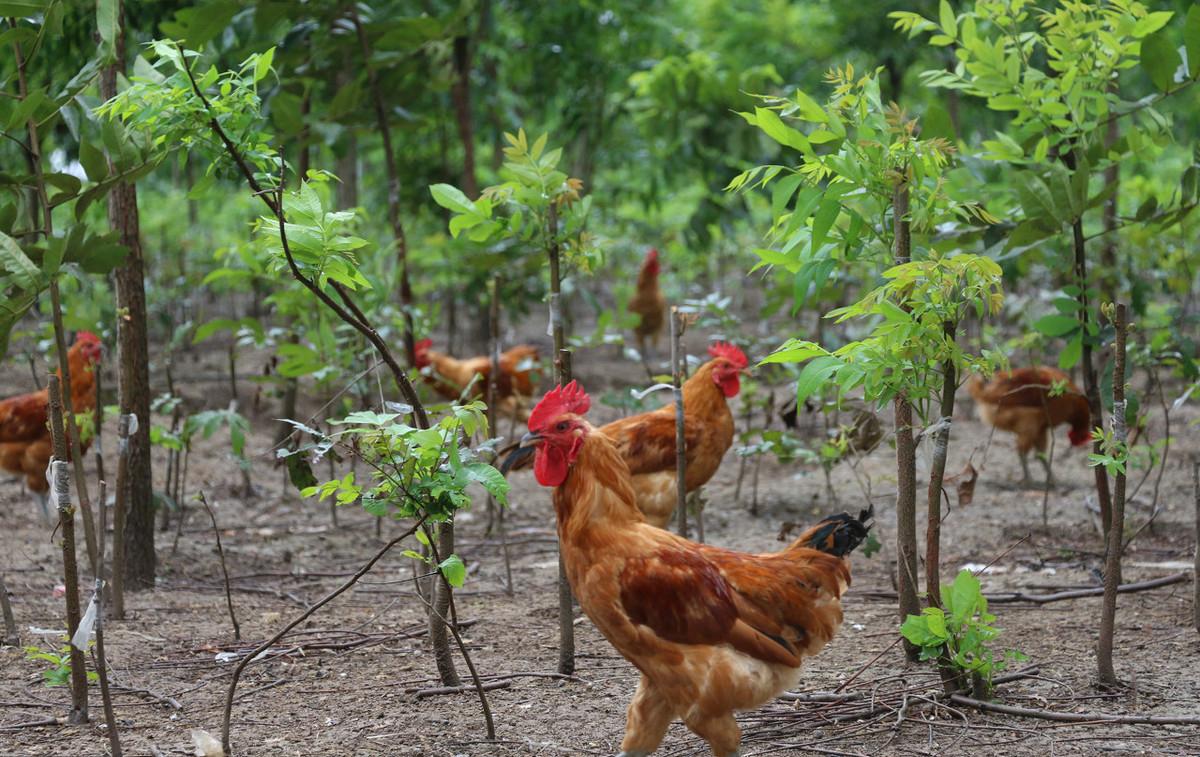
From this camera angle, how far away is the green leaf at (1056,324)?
4.79m

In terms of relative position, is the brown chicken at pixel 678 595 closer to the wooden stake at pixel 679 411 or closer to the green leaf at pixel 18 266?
the wooden stake at pixel 679 411

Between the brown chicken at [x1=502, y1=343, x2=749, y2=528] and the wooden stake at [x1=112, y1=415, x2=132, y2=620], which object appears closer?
the wooden stake at [x1=112, y1=415, x2=132, y2=620]

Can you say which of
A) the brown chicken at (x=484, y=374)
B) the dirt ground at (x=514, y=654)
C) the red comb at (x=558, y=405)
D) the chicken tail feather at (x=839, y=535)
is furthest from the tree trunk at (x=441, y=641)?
the brown chicken at (x=484, y=374)

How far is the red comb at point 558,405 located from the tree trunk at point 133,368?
6.82ft

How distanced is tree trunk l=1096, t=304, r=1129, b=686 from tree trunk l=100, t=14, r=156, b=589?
150 inches

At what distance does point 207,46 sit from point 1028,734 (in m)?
5.13

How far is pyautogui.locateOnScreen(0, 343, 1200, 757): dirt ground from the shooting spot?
3744mm

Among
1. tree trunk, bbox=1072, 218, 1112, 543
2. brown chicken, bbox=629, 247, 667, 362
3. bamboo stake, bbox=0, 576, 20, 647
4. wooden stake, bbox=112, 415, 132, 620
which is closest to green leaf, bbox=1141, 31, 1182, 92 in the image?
tree trunk, bbox=1072, 218, 1112, 543

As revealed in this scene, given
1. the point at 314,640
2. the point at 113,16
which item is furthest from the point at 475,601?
the point at 113,16

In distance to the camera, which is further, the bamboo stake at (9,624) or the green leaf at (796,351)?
the bamboo stake at (9,624)

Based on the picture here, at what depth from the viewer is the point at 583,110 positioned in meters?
11.2

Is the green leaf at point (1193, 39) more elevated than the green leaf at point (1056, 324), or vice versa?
the green leaf at point (1193, 39)

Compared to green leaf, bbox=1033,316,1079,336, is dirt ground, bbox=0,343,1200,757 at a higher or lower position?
lower

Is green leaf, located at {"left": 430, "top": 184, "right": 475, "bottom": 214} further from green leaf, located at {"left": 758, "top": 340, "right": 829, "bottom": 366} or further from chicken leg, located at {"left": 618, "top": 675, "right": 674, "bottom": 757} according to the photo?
chicken leg, located at {"left": 618, "top": 675, "right": 674, "bottom": 757}
